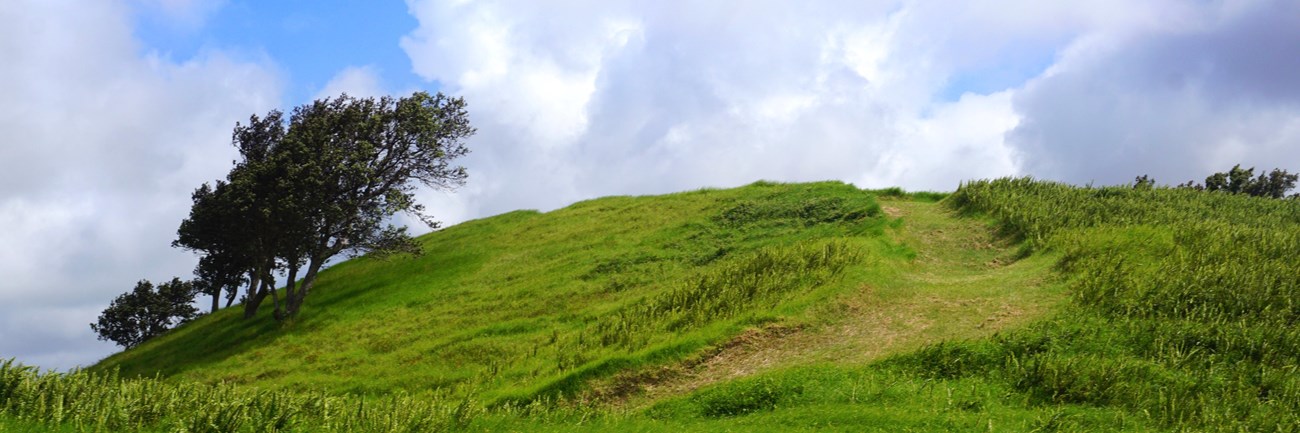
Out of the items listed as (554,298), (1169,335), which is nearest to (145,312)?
(554,298)

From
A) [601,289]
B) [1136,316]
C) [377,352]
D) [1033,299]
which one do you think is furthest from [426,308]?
[1136,316]

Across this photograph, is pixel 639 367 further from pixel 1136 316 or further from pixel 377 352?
pixel 377 352

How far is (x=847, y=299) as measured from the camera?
2809cm

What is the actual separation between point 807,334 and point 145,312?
54.2m

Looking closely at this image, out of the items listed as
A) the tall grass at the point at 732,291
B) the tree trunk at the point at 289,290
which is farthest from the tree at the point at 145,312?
the tall grass at the point at 732,291

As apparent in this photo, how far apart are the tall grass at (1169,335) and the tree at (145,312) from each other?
56798 millimetres

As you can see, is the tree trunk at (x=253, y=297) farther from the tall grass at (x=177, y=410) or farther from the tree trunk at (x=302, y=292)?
the tall grass at (x=177, y=410)

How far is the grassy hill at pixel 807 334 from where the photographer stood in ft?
59.0

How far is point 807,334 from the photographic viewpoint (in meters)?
26.4

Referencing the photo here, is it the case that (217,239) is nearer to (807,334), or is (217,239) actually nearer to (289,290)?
(289,290)

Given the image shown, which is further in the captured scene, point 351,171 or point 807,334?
point 351,171

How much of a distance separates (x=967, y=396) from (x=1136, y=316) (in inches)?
263

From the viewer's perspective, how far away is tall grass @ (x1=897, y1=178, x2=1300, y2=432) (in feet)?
62.3

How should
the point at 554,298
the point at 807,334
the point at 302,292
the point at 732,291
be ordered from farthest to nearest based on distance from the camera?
1. the point at 302,292
2. the point at 554,298
3. the point at 732,291
4. the point at 807,334
